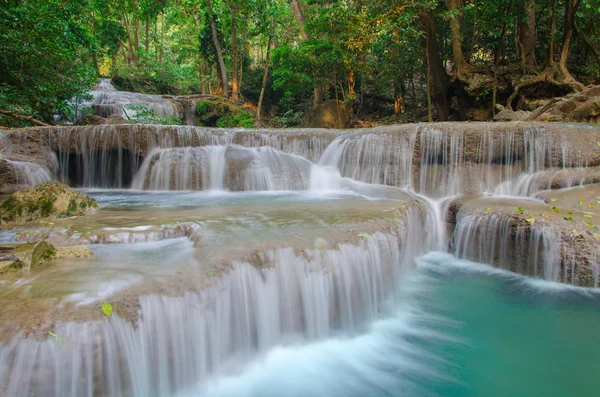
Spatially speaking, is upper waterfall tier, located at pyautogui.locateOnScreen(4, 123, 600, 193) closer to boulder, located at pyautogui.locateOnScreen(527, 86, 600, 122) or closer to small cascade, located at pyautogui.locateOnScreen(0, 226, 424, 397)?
boulder, located at pyautogui.locateOnScreen(527, 86, 600, 122)

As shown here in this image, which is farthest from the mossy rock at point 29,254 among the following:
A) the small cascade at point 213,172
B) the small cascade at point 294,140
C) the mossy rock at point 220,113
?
the mossy rock at point 220,113

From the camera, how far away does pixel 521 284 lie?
4605 millimetres

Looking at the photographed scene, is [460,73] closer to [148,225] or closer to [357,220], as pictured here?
[357,220]

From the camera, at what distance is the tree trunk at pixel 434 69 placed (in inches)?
474

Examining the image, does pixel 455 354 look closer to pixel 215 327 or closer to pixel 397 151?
pixel 215 327

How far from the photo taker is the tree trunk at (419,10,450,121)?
1204 centimetres

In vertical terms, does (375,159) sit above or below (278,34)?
below

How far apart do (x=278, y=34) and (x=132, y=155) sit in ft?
38.1

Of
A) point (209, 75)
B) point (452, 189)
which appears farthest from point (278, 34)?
point (452, 189)

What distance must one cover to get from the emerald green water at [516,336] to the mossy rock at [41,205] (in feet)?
16.7

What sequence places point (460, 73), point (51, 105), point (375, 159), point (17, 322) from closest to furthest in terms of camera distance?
1. point (17, 322)
2. point (375, 159)
3. point (51, 105)
4. point (460, 73)

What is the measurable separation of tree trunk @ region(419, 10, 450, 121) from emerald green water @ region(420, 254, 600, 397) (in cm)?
999

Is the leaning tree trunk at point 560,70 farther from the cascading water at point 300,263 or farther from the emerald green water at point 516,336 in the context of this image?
the emerald green water at point 516,336

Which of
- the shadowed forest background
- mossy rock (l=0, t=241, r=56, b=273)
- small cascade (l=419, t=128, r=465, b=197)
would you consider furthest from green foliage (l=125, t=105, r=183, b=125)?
mossy rock (l=0, t=241, r=56, b=273)
